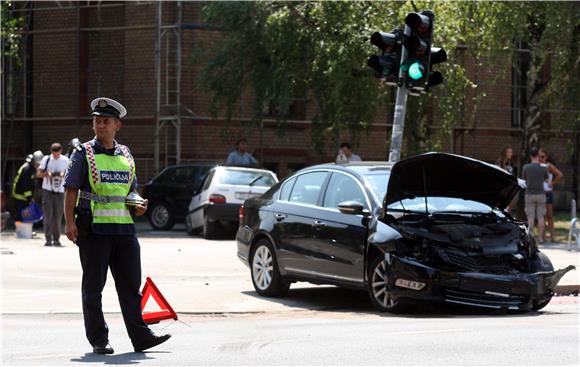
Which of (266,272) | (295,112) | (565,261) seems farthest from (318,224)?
(295,112)

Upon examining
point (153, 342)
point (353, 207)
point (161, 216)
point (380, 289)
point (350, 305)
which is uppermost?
point (353, 207)

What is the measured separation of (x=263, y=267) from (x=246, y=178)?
442 inches

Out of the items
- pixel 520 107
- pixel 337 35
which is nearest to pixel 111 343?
pixel 337 35

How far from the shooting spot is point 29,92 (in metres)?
37.4

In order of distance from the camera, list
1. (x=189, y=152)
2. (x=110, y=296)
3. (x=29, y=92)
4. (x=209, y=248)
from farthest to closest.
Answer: (x=29, y=92) < (x=189, y=152) < (x=209, y=248) < (x=110, y=296)

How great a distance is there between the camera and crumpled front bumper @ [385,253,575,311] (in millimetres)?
11898

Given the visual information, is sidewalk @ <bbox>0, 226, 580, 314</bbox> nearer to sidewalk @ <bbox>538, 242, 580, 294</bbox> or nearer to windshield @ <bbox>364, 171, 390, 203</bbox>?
sidewalk @ <bbox>538, 242, 580, 294</bbox>

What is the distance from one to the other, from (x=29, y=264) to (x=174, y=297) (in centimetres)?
474

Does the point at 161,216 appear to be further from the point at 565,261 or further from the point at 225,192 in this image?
the point at 565,261

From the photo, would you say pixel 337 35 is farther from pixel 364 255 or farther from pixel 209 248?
pixel 364 255

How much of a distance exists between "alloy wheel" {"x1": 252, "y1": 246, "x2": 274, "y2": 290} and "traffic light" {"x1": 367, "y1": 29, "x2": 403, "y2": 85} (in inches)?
114

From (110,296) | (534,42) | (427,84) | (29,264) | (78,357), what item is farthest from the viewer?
(534,42)

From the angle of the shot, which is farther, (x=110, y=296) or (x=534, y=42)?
(x=534, y=42)

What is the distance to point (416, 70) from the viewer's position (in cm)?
1555
